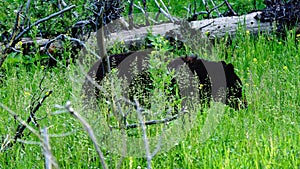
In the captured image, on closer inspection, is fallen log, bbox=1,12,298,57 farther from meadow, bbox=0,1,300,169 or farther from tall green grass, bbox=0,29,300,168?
tall green grass, bbox=0,29,300,168

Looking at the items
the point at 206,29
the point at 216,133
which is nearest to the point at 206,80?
the point at 216,133

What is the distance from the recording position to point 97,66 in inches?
205

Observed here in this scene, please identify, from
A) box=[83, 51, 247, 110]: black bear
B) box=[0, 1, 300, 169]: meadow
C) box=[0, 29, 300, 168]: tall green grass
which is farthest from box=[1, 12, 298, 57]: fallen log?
box=[83, 51, 247, 110]: black bear

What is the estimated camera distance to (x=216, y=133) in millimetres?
4102

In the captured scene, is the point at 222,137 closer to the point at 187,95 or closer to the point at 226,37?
the point at 187,95

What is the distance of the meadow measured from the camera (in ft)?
11.7

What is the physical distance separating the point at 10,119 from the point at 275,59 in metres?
2.85

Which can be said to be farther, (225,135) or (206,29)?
(206,29)

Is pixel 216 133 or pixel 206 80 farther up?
pixel 206 80

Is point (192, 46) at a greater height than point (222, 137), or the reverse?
point (192, 46)

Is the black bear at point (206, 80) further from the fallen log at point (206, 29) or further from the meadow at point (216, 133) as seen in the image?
the fallen log at point (206, 29)

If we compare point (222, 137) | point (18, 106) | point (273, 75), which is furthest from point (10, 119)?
point (273, 75)

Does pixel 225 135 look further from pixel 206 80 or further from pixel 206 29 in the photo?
pixel 206 29

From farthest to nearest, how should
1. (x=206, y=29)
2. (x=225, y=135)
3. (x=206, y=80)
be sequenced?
(x=206, y=29), (x=206, y=80), (x=225, y=135)
